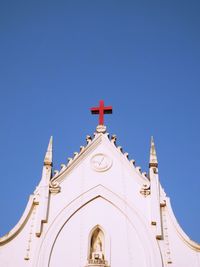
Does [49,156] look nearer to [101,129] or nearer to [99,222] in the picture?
[101,129]

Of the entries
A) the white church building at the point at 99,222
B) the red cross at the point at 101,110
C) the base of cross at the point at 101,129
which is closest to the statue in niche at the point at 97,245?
the white church building at the point at 99,222

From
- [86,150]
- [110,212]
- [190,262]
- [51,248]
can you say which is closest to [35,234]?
[51,248]

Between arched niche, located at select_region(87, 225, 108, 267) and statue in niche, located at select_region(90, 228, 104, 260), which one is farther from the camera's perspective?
statue in niche, located at select_region(90, 228, 104, 260)

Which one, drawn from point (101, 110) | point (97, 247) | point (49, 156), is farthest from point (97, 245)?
point (101, 110)

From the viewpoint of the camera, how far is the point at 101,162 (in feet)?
61.4

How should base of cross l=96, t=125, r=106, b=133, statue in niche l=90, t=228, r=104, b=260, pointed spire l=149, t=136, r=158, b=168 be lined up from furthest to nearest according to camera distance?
1. base of cross l=96, t=125, r=106, b=133
2. pointed spire l=149, t=136, r=158, b=168
3. statue in niche l=90, t=228, r=104, b=260

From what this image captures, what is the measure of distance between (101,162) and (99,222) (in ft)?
9.27

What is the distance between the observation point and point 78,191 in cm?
1783

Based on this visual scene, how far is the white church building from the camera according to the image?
16031mm

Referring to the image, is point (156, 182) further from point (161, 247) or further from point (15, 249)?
point (15, 249)

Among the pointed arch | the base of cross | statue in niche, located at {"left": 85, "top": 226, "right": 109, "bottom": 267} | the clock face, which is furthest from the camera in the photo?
the base of cross

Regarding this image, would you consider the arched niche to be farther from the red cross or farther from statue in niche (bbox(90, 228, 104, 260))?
the red cross

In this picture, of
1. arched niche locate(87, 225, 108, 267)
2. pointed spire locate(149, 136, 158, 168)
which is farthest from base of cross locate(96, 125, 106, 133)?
arched niche locate(87, 225, 108, 267)

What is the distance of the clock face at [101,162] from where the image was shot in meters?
18.5
